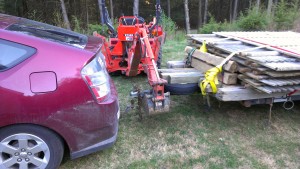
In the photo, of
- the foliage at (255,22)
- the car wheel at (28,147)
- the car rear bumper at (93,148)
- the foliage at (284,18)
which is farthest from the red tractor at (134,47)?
the foliage at (284,18)

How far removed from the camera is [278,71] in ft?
11.2

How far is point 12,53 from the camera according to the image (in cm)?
262

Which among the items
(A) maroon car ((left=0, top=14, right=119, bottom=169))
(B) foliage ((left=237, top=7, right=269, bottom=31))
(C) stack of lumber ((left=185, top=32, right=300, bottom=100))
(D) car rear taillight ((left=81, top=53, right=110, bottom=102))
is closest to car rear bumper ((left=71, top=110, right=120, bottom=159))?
(A) maroon car ((left=0, top=14, right=119, bottom=169))

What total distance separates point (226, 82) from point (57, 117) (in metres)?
2.30

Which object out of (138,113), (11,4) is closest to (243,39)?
(138,113)

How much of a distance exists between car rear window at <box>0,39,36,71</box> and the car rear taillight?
52 centimetres

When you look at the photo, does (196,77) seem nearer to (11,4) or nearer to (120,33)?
(120,33)

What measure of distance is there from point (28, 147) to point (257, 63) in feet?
8.94

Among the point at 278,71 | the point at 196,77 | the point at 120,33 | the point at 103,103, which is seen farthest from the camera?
the point at 120,33

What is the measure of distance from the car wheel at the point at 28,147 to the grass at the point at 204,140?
43 cm

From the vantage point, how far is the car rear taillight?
9.11ft

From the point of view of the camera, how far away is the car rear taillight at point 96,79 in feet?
9.11

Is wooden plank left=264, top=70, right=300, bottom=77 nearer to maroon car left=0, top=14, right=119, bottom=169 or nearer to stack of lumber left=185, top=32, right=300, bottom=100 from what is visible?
stack of lumber left=185, top=32, right=300, bottom=100

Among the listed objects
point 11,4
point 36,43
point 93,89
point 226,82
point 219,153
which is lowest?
point 219,153
